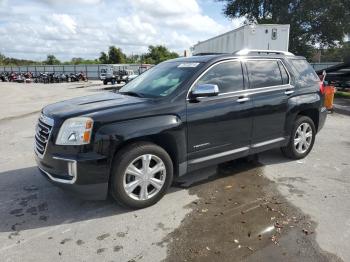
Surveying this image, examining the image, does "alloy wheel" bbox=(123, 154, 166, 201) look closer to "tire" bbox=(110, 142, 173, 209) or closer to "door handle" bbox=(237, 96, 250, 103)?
"tire" bbox=(110, 142, 173, 209)

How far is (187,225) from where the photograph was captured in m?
3.85

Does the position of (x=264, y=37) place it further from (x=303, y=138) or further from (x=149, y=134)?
(x=149, y=134)

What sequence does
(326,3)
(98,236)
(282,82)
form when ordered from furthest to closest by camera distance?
(326,3) < (282,82) < (98,236)

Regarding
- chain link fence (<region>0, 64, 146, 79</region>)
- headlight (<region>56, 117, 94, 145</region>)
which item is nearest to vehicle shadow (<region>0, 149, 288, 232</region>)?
headlight (<region>56, 117, 94, 145</region>)

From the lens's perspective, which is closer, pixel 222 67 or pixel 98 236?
pixel 98 236

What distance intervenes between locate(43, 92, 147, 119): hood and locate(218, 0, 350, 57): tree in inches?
1018

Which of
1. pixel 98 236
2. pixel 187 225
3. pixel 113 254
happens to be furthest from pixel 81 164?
pixel 187 225

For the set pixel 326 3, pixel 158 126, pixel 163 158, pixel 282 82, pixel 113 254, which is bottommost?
pixel 113 254

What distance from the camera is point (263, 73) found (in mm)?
5383

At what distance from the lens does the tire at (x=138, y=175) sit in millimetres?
3988

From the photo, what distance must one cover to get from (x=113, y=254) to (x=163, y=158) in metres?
1.32

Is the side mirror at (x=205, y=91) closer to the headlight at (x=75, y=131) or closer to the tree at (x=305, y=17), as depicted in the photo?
the headlight at (x=75, y=131)

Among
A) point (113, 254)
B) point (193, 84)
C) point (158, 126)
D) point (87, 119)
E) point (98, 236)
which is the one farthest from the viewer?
point (193, 84)

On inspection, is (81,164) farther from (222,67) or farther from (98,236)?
(222,67)
